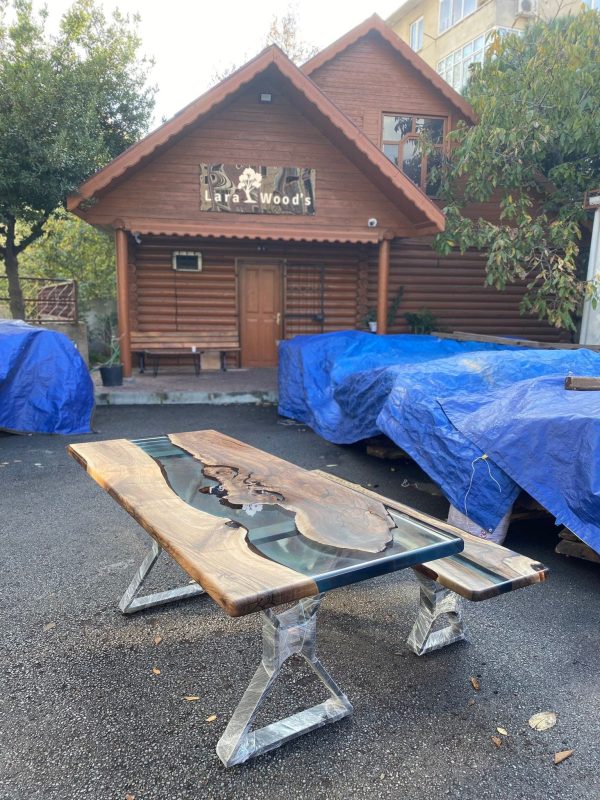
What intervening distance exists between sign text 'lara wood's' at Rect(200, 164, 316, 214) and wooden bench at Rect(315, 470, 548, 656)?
8.31 meters

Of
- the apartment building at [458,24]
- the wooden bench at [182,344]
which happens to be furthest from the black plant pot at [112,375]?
the apartment building at [458,24]

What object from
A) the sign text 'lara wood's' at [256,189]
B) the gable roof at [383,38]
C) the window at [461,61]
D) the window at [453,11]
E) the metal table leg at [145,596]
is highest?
the window at [453,11]

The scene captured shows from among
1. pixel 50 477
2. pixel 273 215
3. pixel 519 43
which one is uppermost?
pixel 519 43

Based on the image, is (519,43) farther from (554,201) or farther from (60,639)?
(60,639)

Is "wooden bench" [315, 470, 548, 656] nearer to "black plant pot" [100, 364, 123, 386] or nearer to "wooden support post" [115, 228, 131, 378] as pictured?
"black plant pot" [100, 364, 123, 386]

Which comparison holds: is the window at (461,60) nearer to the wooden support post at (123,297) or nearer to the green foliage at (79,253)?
the green foliage at (79,253)

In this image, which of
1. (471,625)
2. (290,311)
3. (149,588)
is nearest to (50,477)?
(149,588)

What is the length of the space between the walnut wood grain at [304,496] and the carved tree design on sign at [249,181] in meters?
7.61

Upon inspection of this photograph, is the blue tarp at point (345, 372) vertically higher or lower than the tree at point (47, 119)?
lower

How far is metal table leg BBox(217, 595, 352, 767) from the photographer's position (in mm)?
1930

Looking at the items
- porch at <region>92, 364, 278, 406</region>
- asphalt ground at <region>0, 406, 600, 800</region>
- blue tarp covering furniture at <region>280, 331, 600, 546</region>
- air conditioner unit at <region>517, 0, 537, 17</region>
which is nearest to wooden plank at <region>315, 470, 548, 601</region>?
asphalt ground at <region>0, 406, 600, 800</region>

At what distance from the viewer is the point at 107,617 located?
288 centimetres

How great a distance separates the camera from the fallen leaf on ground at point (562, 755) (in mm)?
1984

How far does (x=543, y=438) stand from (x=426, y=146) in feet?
32.0
